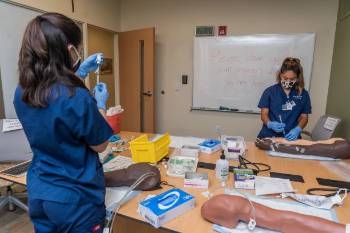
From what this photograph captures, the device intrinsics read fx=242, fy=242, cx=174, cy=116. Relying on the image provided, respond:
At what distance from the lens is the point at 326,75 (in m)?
3.01

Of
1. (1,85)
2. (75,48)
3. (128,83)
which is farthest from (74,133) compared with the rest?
(128,83)

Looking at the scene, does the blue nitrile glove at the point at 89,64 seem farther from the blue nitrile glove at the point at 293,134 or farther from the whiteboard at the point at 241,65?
the whiteboard at the point at 241,65

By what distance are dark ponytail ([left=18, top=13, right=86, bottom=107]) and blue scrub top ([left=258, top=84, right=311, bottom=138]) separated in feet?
5.91

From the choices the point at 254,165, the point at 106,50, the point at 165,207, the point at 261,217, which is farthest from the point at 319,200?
the point at 106,50

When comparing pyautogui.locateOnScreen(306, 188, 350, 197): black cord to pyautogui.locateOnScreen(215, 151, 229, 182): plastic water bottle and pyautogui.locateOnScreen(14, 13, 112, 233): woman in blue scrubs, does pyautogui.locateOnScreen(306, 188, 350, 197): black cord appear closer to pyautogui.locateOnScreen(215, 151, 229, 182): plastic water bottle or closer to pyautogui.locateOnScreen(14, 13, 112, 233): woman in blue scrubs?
pyautogui.locateOnScreen(215, 151, 229, 182): plastic water bottle

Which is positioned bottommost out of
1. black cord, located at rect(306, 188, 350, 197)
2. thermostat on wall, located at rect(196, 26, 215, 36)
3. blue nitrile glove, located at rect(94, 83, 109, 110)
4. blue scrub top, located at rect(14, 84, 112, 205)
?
black cord, located at rect(306, 188, 350, 197)

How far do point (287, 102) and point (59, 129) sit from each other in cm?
189

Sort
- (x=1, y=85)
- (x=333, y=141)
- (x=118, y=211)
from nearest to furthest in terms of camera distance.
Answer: (x=118, y=211) → (x=333, y=141) → (x=1, y=85)

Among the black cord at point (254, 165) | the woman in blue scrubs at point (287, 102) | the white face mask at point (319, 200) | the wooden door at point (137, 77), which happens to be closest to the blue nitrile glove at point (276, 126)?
the woman in blue scrubs at point (287, 102)

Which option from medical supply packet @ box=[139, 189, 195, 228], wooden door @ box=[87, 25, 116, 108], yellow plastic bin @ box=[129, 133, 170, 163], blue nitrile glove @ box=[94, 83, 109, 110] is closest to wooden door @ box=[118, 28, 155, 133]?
wooden door @ box=[87, 25, 116, 108]

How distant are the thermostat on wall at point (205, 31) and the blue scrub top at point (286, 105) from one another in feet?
5.11

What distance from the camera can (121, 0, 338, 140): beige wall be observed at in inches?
117

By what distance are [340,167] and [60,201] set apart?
1625mm

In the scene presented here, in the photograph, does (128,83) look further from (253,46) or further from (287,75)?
(287,75)
